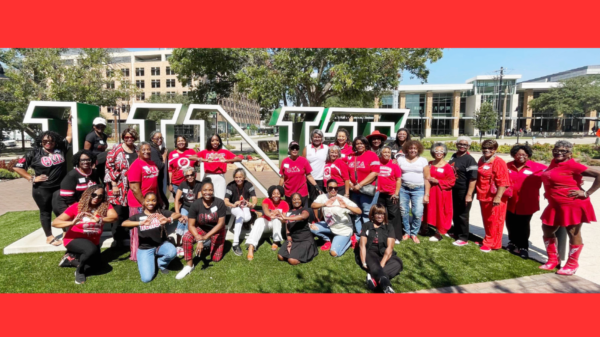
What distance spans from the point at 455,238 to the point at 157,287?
490 cm

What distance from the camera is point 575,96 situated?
46719mm

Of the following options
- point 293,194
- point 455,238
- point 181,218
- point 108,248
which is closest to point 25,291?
point 108,248

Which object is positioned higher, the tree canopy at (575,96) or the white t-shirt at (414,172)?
the tree canopy at (575,96)

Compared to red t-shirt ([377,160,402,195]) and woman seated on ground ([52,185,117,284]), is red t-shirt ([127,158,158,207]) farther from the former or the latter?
red t-shirt ([377,160,402,195])

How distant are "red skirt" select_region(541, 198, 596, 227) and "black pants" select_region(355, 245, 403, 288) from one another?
85.3 inches

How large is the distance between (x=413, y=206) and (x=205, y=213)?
3.39 m

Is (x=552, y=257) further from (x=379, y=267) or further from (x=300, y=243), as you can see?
(x=300, y=243)

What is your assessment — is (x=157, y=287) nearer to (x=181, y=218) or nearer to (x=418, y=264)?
(x=181, y=218)

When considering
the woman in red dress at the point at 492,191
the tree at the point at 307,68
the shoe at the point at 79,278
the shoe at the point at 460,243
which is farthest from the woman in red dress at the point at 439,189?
the tree at the point at 307,68

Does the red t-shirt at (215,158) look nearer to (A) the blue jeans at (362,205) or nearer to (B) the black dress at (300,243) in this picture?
(B) the black dress at (300,243)

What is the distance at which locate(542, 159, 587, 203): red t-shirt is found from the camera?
4238 mm

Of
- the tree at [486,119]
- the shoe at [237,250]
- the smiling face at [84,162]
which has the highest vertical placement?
the tree at [486,119]

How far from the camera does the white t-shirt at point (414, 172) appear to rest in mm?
5447

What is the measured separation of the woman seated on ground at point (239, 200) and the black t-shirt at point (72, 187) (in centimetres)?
203
